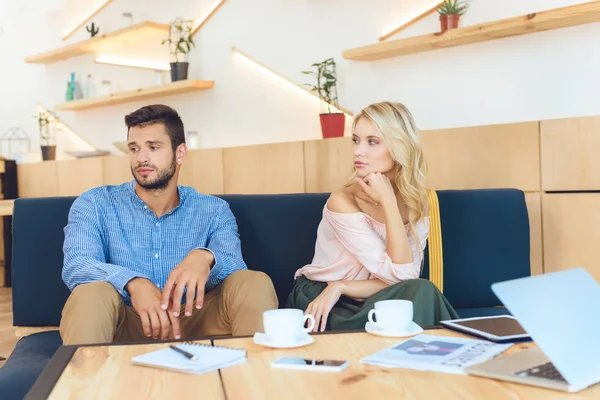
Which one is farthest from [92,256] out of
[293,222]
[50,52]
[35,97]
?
[35,97]

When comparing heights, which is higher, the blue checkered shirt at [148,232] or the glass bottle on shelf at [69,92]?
the glass bottle on shelf at [69,92]

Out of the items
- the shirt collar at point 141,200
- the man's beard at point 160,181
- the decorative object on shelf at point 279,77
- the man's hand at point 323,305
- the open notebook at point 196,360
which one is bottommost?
the man's hand at point 323,305

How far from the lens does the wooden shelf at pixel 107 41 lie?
560cm

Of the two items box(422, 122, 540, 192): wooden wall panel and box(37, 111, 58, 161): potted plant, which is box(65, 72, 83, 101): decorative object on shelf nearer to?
box(37, 111, 58, 161): potted plant

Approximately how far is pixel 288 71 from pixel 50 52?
2.83m

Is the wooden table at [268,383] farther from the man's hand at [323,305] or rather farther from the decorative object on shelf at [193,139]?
the decorative object on shelf at [193,139]

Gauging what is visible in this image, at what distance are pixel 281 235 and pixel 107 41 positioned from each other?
4.04 m

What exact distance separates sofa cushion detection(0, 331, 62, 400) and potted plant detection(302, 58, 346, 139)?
214 centimetres

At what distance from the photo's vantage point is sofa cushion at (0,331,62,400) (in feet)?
5.81

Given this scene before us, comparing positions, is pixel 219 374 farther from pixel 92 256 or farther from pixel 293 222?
pixel 293 222

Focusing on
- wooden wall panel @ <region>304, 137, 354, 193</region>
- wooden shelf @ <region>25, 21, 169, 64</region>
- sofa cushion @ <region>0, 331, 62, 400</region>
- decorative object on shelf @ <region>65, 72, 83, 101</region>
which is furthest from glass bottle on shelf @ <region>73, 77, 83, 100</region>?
sofa cushion @ <region>0, 331, 62, 400</region>

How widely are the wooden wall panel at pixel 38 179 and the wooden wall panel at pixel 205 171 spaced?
5.52 feet

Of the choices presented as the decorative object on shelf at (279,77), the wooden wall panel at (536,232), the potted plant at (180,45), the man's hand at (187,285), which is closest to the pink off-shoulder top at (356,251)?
the man's hand at (187,285)

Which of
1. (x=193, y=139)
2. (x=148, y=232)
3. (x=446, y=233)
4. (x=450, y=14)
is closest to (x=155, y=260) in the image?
(x=148, y=232)
